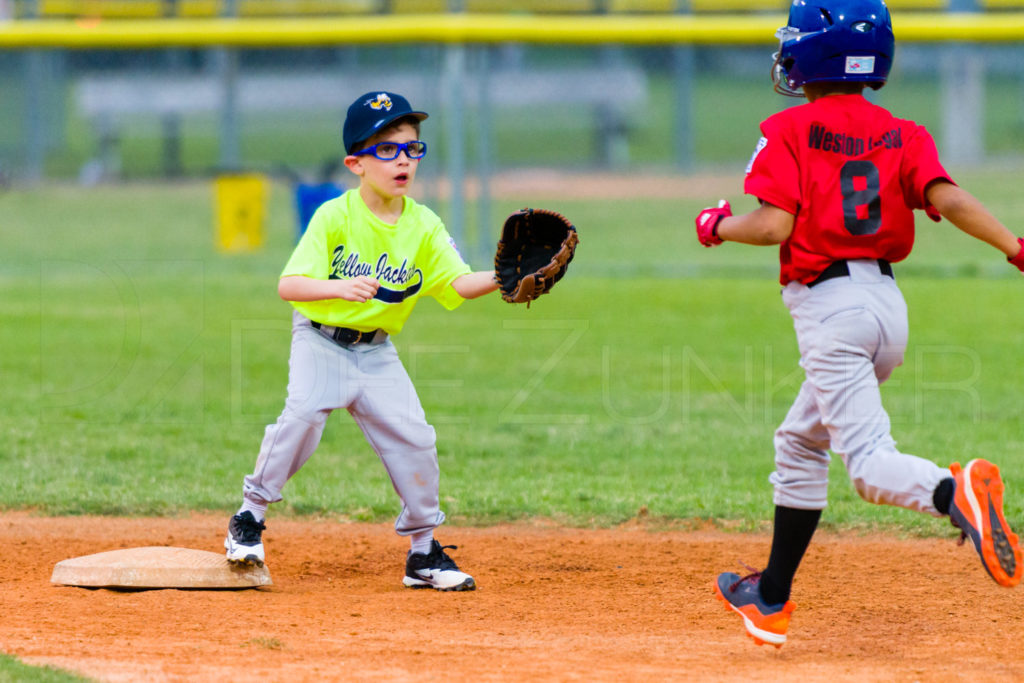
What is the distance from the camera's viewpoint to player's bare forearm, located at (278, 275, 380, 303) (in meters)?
3.97

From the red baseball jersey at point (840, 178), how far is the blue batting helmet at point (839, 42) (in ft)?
0.40

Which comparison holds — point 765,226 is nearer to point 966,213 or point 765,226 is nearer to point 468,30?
point 966,213

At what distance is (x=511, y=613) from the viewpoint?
413cm

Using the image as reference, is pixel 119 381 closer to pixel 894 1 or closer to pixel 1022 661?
pixel 1022 661

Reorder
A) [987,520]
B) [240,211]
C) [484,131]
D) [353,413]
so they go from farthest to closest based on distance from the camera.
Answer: [240,211], [484,131], [353,413], [987,520]

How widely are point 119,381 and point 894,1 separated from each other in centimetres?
794

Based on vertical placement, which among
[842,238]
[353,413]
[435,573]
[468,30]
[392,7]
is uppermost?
[392,7]

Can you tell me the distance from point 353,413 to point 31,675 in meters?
1.48

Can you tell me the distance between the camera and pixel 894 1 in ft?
40.5

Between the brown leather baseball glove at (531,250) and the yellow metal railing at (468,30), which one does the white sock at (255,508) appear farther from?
the yellow metal railing at (468,30)

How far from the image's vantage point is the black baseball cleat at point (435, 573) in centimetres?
445

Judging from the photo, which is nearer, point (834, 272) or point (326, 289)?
point (834, 272)

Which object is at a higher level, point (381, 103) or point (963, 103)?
point (381, 103)

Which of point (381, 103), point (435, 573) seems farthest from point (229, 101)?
point (435, 573)
